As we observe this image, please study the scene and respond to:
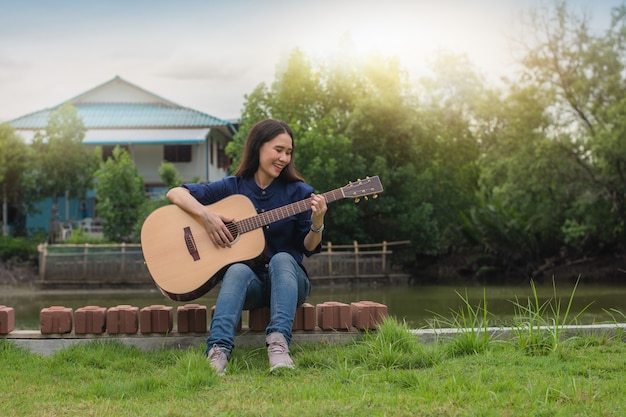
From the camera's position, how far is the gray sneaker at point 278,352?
156 inches

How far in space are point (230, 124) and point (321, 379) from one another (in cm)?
2466

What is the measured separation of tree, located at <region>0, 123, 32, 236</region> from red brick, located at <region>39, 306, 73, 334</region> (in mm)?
19176

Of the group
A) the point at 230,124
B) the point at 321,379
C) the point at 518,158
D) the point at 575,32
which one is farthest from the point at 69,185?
the point at 321,379

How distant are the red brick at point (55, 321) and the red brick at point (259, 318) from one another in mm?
1201

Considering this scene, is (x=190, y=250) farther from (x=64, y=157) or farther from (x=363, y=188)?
(x=64, y=157)

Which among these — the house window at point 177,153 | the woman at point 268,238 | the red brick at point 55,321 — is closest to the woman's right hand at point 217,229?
the woman at point 268,238

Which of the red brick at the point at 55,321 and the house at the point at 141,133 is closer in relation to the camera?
the red brick at the point at 55,321

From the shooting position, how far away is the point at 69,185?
23859 millimetres

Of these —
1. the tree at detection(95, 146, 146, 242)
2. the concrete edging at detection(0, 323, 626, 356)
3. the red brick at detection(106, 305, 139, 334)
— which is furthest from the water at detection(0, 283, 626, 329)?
the red brick at detection(106, 305, 139, 334)

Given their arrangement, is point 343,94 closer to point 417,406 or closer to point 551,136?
point 551,136

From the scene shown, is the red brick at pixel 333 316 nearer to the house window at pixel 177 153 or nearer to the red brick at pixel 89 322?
Answer: the red brick at pixel 89 322

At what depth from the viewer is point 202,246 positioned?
4504 millimetres

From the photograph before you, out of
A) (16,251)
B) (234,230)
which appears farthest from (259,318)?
(16,251)

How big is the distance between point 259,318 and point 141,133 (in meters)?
22.8
